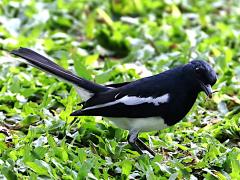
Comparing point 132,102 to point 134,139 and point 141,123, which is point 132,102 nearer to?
point 141,123

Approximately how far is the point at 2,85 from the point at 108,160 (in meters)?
1.69

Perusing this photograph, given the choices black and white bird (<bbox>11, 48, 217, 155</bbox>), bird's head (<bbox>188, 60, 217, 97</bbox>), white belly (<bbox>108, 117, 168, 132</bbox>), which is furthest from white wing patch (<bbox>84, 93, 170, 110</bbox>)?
bird's head (<bbox>188, 60, 217, 97</bbox>)

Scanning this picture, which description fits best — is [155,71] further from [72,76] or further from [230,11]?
[230,11]

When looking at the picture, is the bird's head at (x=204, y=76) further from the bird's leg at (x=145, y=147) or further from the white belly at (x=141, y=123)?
the bird's leg at (x=145, y=147)

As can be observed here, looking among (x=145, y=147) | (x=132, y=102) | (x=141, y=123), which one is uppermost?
(x=132, y=102)

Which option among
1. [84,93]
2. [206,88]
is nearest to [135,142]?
[84,93]

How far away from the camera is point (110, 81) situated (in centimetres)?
664

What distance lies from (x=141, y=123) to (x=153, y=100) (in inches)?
6.9

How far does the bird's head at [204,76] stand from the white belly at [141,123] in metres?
0.37

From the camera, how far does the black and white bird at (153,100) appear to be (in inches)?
198

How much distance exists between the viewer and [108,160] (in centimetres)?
497

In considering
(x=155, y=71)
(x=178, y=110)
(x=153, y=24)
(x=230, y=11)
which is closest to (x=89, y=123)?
(x=178, y=110)

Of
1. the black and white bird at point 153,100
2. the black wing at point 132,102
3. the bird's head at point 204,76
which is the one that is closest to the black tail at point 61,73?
the black and white bird at point 153,100

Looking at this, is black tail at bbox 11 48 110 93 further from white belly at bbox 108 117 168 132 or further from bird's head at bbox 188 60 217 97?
bird's head at bbox 188 60 217 97
